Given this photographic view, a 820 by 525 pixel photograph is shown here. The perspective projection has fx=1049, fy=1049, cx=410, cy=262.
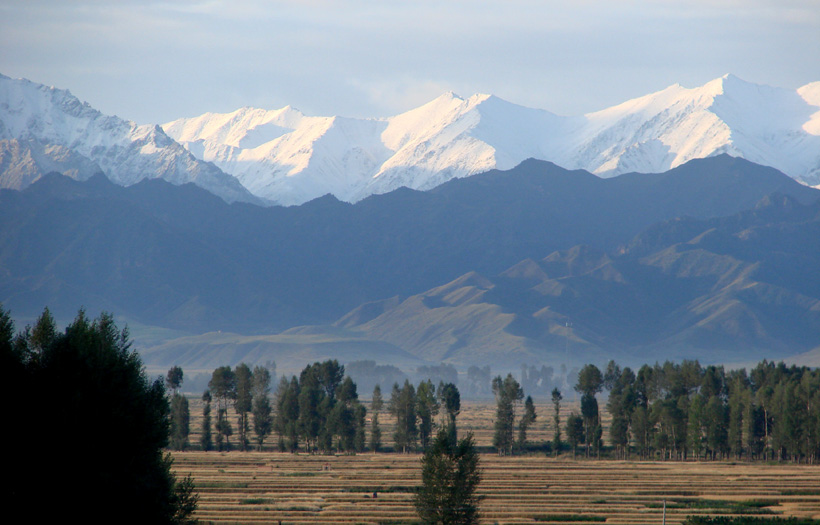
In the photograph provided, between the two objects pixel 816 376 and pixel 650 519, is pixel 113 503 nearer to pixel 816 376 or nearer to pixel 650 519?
pixel 650 519

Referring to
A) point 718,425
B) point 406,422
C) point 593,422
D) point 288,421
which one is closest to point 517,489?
point 406,422

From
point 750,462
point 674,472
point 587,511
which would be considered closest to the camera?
point 587,511

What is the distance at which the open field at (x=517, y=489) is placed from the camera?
86.9 metres

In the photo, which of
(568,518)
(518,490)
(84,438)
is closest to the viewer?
(84,438)

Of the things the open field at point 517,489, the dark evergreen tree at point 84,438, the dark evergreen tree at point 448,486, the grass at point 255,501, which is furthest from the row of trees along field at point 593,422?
the dark evergreen tree at point 84,438

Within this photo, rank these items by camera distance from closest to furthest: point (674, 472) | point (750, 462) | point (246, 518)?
point (246, 518), point (674, 472), point (750, 462)

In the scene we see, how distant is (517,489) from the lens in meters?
106

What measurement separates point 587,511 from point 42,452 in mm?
48580

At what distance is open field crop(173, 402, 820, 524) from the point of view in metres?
86.9

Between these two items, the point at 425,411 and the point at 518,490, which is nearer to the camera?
the point at 518,490

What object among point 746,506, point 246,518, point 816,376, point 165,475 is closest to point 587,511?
point 746,506

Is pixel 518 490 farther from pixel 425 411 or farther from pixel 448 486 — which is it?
pixel 425 411

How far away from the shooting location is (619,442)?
168500 millimetres

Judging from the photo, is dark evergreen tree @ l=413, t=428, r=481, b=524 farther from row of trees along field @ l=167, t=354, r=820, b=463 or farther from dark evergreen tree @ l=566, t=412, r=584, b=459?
dark evergreen tree @ l=566, t=412, r=584, b=459
